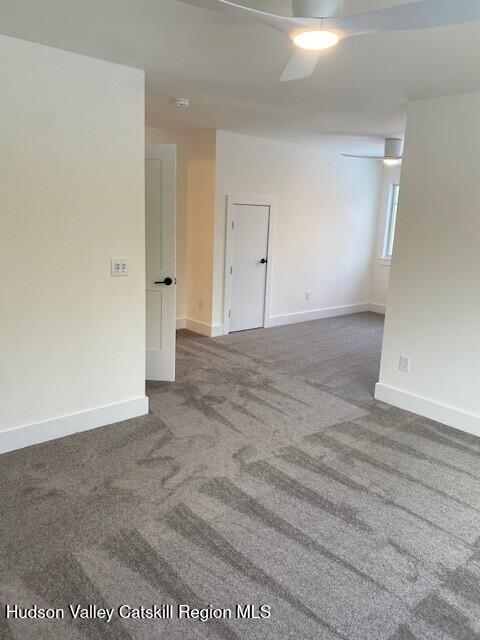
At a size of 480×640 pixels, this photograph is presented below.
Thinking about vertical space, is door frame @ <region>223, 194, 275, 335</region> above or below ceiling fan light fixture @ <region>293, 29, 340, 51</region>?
below

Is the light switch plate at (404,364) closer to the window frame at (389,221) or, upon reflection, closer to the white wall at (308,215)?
the white wall at (308,215)

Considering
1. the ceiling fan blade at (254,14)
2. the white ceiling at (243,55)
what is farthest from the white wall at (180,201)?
the ceiling fan blade at (254,14)

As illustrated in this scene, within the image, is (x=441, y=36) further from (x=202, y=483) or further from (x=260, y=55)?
(x=202, y=483)

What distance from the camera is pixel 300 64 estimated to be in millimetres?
2254

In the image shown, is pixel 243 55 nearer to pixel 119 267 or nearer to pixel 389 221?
pixel 119 267

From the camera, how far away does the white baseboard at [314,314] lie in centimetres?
679

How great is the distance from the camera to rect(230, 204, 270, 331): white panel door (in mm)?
6090

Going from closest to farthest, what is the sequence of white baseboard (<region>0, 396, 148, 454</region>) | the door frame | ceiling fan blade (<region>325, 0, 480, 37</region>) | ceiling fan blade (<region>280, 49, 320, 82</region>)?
ceiling fan blade (<region>325, 0, 480, 37</region>)
ceiling fan blade (<region>280, 49, 320, 82</region>)
white baseboard (<region>0, 396, 148, 454</region>)
the door frame

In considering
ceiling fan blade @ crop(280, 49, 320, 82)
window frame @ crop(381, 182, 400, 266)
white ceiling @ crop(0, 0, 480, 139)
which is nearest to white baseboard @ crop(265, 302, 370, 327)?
window frame @ crop(381, 182, 400, 266)

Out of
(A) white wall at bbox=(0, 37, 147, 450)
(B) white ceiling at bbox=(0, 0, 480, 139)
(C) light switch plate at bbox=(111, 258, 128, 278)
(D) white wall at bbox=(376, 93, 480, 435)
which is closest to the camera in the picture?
(B) white ceiling at bbox=(0, 0, 480, 139)

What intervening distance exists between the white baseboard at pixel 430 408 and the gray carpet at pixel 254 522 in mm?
99

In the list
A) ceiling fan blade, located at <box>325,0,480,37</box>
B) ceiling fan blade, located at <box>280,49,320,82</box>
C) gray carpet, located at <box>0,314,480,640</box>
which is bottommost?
gray carpet, located at <box>0,314,480,640</box>

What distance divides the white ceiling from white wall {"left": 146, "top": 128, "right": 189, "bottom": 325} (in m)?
1.46

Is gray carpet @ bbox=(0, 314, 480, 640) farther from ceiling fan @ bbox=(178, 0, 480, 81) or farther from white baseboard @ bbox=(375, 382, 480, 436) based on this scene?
ceiling fan @ bbox=(178, 0, 480, 81)
